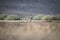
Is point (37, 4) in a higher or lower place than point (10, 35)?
higher

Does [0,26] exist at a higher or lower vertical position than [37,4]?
lower

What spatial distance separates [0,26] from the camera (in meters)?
3.69

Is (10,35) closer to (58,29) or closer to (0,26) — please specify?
(0,26)

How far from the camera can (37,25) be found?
12.0ft

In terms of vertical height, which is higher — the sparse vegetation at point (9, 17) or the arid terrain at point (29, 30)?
the sparse vegetation at point (9, 17)

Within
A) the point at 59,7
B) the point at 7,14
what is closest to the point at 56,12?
the point at 59,7

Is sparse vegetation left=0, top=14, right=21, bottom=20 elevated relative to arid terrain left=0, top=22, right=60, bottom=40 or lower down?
elevated

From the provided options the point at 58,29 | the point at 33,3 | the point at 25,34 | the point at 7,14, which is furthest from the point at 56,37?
the point at 7,14

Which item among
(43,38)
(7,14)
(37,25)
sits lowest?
(43,38)

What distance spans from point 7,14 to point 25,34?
23.4 inches

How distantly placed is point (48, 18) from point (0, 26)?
1.05 meters

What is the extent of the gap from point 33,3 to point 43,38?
2.63ft

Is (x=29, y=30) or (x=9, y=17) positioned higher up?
(x=9, y=17)

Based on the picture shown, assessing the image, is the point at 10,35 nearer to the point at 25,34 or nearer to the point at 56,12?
the point at 25,34
